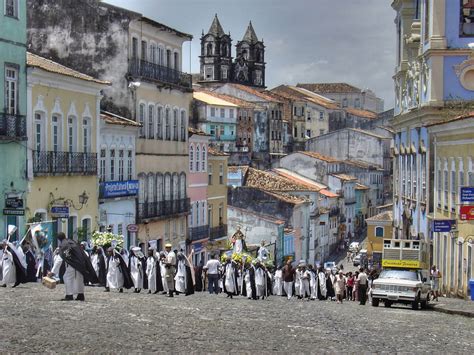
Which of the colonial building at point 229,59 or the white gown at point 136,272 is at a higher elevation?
the colonial building at point 229,59

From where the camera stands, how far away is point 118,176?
164ft

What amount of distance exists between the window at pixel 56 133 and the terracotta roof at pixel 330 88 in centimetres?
14055

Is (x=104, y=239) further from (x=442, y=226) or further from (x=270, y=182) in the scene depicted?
(x=270, y=182)

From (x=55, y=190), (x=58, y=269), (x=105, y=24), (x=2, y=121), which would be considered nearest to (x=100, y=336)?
(x=58, y=269)

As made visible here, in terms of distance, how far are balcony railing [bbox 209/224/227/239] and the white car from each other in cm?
2834

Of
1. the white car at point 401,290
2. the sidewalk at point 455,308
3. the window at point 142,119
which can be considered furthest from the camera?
the window at point 142,119

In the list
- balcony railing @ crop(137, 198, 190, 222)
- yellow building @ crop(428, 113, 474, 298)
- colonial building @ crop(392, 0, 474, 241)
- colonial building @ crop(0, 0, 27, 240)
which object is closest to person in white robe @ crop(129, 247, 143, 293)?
colonial building @ crop(0, 0, 27, 240)

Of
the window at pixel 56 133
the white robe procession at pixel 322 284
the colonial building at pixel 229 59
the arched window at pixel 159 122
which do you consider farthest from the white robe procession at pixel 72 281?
the colonial building at pixel 229 59

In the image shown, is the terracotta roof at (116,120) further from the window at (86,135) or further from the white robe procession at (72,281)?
the white robe procession at (72,281)

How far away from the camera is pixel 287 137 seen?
145375mm

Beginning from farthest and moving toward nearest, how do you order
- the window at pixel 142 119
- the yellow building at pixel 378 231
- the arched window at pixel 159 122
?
the yellow building at pixel 378 231
the arched window at pixel 159 122
the window at pixel 142 119

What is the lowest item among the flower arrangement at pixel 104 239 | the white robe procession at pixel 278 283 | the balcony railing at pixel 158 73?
the white robe procession at pixel 278 283

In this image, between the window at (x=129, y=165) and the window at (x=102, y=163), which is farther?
the window at (x=129, y=165)

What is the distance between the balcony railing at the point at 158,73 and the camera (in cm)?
5241
